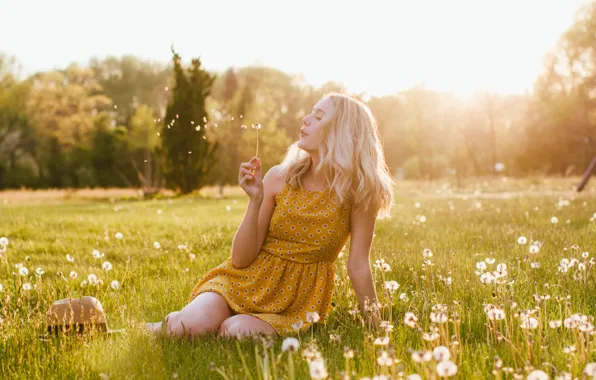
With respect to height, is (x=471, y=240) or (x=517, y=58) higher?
(x=517, y=58)

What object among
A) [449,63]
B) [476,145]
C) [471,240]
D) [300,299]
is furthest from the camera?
[476,145]

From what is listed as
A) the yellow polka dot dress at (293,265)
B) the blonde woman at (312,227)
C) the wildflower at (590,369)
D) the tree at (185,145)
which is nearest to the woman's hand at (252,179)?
the blonde woman at (312,227)

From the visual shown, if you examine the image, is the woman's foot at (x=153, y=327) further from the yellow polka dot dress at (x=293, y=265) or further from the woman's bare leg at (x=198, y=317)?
the yellow polka dot dress at (x=293, y=265)

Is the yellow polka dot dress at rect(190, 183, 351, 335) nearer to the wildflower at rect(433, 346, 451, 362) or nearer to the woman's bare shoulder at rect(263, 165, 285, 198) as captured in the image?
the woman's bare shoulder at rect(263, 165, 285, 198)

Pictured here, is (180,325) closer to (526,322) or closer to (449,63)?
(526,322)

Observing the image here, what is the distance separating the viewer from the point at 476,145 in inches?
2015

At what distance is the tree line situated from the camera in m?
42.2

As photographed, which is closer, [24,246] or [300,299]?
[300,299]

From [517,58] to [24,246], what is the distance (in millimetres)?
37793

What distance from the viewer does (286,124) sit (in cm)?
4356

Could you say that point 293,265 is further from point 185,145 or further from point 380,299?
point 185,145

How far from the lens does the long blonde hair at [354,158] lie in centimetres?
405

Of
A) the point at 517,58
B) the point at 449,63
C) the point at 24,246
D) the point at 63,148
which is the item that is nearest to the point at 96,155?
the point at 63,148

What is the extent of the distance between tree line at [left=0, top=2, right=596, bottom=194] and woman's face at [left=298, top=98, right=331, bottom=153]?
32378mm
